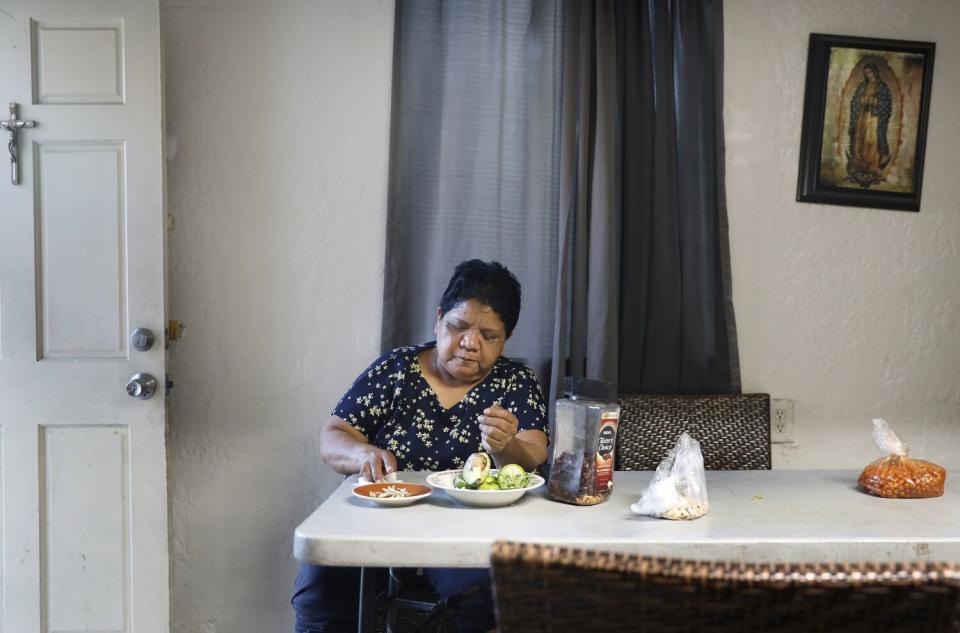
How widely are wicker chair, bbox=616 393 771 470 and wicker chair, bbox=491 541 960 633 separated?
154 cm

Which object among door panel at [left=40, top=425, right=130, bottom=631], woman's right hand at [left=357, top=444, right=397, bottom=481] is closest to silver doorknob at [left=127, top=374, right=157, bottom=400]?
door panel at [left=40, top=425, right=130, bottom=631]

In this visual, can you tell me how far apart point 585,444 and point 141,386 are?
142 centimetres

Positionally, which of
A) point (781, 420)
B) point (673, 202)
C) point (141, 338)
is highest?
point (673, 202)

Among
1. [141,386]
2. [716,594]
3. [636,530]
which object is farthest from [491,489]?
[141,386]

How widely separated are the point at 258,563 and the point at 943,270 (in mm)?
2559

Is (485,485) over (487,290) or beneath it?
beneath

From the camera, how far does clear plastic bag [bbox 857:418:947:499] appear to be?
70.1 inches

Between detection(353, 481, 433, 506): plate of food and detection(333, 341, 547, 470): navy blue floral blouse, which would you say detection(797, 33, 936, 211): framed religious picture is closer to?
detection(333, 341, 547, 470): navy blue floral blouse

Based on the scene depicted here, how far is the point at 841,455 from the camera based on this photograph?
9.12ft

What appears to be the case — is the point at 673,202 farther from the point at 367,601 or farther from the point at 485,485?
the point at 367,601

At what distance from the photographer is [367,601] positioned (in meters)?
1.61

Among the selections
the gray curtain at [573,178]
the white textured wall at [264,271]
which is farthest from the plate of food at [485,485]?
the white textured wall at [264,271]

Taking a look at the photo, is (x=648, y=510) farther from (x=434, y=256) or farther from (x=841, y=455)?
(x=841, y=455)

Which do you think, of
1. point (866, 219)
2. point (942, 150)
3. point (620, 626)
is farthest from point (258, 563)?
point (942, 150)
